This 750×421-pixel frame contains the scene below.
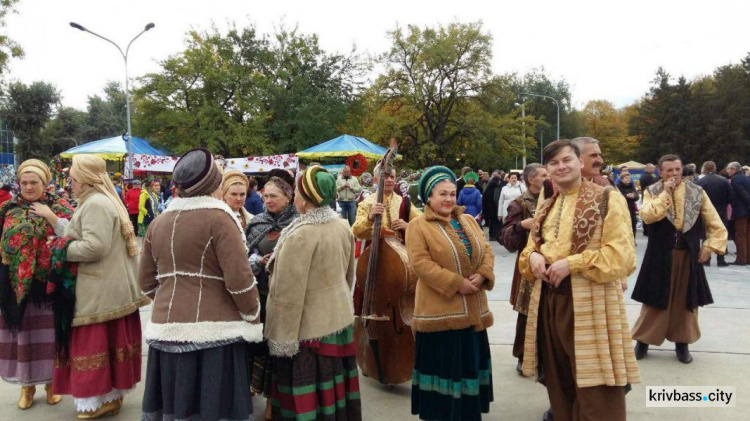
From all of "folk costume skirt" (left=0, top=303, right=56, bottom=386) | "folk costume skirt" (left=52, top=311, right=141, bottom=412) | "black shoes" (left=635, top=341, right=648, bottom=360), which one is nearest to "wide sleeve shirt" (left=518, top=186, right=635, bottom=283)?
"black shoes" (left=635, top=341, right=648, bottom=360)

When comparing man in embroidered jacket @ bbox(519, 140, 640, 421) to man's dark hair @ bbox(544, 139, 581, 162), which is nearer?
man in embroidered jacket @ bbox(519, 140, 640, 421)

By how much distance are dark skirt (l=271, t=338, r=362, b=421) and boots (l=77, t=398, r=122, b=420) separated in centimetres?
134

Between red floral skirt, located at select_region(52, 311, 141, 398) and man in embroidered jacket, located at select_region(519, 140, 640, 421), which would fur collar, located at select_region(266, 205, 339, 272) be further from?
red floral skirt, located at select_region(52, 311, 141, 398)

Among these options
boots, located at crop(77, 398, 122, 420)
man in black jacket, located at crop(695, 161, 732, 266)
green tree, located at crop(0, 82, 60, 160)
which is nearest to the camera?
boots, located at crop(77, 398, 122, 420)

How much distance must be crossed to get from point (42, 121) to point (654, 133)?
162ft

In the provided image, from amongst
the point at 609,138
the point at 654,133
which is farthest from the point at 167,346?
the point at 609,138

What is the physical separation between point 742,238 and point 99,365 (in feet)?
35.5

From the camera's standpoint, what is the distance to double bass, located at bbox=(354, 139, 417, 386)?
403cm

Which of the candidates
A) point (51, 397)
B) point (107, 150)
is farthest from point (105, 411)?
point (107, 150)

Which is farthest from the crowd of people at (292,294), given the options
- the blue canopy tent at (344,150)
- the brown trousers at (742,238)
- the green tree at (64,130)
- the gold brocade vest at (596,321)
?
the green tree at (64,130)

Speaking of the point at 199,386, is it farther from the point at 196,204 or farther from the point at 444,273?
the point at 444,273

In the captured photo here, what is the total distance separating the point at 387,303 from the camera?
13.7 ft

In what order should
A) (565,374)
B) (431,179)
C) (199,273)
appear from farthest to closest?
(431,179)
(565,374)
(199,273)

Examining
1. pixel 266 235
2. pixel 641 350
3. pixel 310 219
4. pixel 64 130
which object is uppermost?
pixel 64 130
